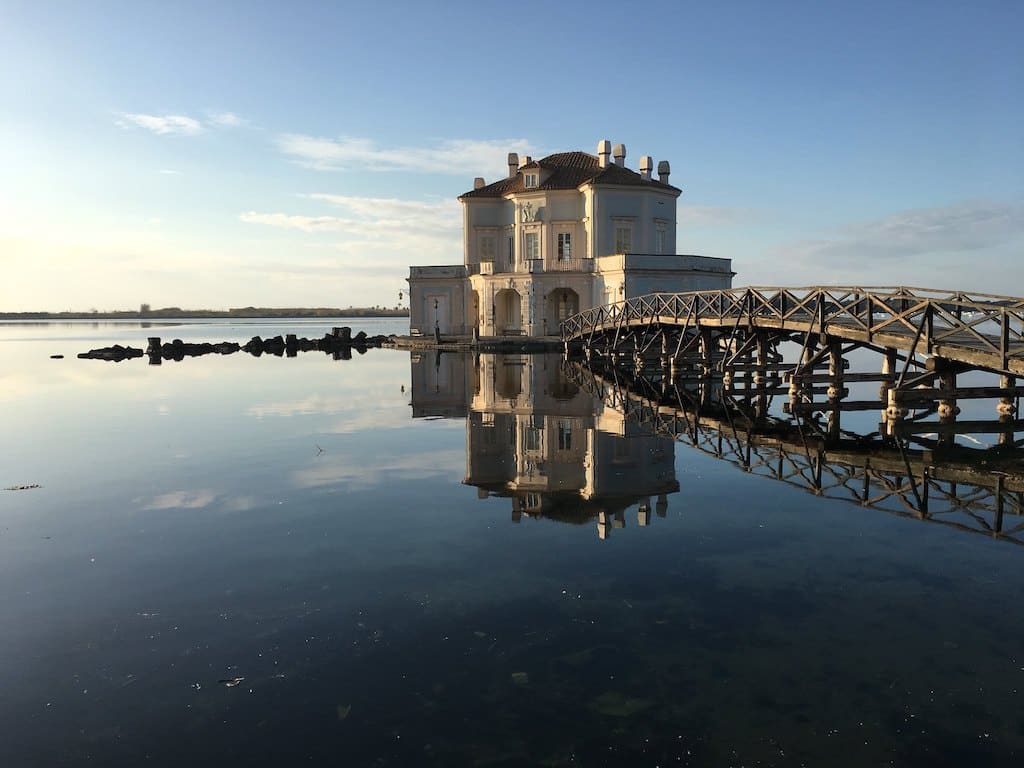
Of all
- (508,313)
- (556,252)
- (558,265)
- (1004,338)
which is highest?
(556,252)

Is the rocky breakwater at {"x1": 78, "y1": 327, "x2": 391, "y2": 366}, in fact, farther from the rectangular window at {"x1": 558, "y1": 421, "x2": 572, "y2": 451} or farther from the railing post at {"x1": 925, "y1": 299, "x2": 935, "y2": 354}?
the railing post at {"x1": 925, "y1": 299, "x2": 935, "y2": 354}

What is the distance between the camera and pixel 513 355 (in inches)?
1513

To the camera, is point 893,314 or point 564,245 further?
point 564,245

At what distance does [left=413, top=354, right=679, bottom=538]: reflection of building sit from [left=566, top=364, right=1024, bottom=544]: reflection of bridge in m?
1.22

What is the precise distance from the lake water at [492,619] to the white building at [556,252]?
2930 cm

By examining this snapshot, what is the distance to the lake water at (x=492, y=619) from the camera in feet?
16.0

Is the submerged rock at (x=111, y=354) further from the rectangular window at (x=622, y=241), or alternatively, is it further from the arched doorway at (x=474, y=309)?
the rectangular window at (x=622, y=241)

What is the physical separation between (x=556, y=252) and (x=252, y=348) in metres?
20.5

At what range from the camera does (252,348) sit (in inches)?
1966

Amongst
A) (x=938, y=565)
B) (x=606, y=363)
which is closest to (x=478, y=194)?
(x=606, y=363)

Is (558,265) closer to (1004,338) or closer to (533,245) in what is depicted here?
(533,245)

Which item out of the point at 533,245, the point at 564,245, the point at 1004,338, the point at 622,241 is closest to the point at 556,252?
the point at 564,245

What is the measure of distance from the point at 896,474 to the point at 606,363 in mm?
20816

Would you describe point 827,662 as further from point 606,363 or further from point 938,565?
point 606,363
